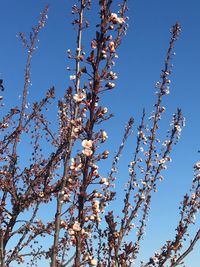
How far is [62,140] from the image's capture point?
36.2ft

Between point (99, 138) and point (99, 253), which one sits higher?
point (99, 253)

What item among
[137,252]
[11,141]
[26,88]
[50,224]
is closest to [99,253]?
[137,252]

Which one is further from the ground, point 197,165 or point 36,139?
point 36,139

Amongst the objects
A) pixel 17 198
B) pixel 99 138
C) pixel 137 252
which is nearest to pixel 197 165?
pixel 137 252

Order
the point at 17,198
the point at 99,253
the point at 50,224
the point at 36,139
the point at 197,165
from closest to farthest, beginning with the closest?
1. the point at 197,165
2. the point at 99,253
3. the point at 17,198
4. the point at 50,224
5. the point at 36,139

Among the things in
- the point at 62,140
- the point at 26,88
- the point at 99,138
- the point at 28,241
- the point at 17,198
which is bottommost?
the point at 99,138

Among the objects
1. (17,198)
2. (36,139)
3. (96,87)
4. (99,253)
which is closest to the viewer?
(96,87)

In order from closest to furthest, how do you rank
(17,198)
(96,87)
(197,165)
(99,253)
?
(96,87)
(197,165)
(99,253)
(17,198)

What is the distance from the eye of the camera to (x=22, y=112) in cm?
1193

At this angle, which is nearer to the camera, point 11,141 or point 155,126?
point 155,126

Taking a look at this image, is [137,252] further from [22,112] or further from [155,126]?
[22,112]

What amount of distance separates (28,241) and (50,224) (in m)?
0.78

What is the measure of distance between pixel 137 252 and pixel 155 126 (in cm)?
319

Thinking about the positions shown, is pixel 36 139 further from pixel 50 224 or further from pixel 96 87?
pixel 96 87
